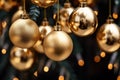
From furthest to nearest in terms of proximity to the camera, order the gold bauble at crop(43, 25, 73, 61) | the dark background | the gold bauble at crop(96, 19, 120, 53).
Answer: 1. the dark background
2. the gold bauble at crop(96, 19, 120, 53)
3. the gold bauble at crop(43, 25, 73, 61)

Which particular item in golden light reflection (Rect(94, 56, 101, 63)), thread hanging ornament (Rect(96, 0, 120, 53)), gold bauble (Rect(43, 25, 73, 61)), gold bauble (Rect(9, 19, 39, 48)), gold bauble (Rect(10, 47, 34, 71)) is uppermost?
gold bauble (Rect(9, 19, 39, 48))

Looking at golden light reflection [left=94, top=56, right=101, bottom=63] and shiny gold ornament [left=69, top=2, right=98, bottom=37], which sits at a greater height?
shiny gold ornament [left=69, top=2, right=98, bottom=37]

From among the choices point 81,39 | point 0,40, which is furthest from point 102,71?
point 0,40

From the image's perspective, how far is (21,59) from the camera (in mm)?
824

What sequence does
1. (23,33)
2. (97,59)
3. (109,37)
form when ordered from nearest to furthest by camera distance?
1. (23,33)
2. (109,37)
3. (97,59)

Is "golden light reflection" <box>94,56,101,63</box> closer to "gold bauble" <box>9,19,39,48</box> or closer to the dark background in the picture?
the dark background

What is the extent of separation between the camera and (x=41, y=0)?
2.04 feet

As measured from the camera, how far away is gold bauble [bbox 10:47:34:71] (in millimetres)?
818

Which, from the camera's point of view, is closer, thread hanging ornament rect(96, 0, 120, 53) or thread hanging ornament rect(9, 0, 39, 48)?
thread hanging ornament rect(9, 0, 39, 48)

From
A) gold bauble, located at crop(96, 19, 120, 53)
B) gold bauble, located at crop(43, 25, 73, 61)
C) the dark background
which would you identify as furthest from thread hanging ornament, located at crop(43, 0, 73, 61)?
the dark background

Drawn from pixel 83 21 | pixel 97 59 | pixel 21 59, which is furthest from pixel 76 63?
pixel 83 21

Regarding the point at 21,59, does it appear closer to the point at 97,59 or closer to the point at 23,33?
the point at 23,33

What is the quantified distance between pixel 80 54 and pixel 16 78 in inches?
10.5

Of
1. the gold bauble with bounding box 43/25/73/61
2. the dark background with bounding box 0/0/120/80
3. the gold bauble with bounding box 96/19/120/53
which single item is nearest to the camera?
the gold bauble with bounding box 43/25/73/61
